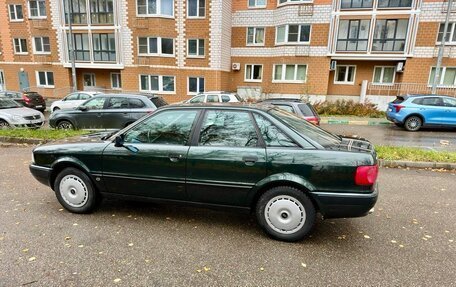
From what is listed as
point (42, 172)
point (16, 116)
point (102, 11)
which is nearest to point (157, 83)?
point (102, 11)

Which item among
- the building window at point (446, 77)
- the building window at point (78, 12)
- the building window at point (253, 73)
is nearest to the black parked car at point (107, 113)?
the building window at point (253, 73)

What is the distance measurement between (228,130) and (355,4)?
66.7 ft

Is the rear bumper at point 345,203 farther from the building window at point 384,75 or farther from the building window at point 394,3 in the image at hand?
the building window at point 394,3

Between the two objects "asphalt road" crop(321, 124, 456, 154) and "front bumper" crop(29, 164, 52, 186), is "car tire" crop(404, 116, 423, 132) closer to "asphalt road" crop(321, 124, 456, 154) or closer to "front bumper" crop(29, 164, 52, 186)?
"asphalt road" crop(321, 124, 456, 154)

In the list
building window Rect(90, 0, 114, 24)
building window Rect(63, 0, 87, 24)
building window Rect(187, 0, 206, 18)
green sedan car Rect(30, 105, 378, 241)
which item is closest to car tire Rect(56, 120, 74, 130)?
green sedan car Rect(30, 105, 378, 241)

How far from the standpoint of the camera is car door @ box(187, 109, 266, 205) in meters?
3.28

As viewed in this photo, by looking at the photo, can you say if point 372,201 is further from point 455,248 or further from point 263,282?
point 263,282

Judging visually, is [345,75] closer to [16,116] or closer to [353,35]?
[353,35]

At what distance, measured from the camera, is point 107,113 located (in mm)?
9398

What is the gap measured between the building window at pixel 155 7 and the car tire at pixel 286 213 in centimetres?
2079

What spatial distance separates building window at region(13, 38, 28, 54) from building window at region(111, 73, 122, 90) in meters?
7.77

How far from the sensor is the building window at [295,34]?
789 inches

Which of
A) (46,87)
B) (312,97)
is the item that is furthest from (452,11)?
(46,87)

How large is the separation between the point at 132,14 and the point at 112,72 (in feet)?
17.6
